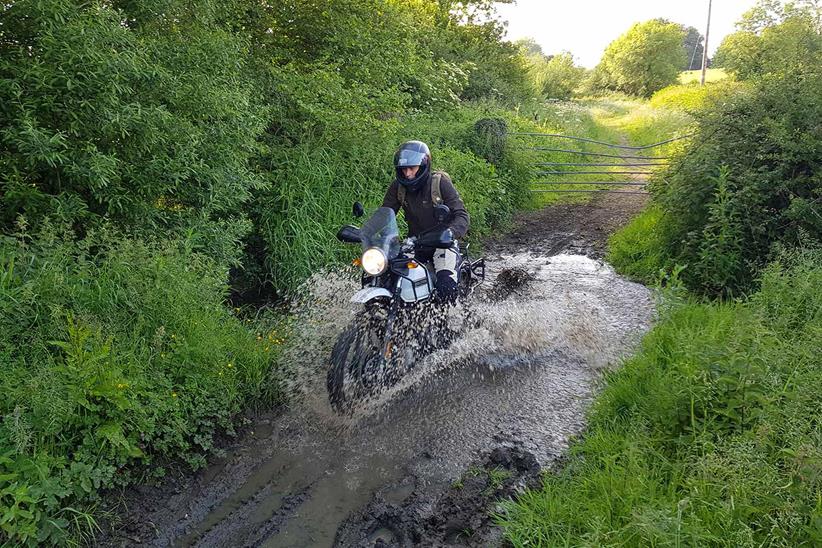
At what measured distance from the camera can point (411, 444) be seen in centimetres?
433

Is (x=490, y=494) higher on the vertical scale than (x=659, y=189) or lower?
lower

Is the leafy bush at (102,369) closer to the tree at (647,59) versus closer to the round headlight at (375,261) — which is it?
the round headlight at (375,261)

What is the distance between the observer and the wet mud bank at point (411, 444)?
344cm

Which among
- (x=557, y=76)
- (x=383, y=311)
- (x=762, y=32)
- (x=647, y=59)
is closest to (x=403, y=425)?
(x=383, y=311)

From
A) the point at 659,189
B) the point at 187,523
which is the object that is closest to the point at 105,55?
the point at 187,523

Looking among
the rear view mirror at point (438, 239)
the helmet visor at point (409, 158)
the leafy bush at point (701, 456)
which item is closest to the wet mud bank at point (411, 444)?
the leafy bush at point (701, 456)

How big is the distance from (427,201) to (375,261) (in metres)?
1.29

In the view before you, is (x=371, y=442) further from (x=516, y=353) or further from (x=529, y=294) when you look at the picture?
(x=529, y=294)

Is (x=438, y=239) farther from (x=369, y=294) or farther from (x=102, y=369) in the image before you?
(x=102, y=369)

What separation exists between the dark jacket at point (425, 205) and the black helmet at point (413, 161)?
177 millimetres

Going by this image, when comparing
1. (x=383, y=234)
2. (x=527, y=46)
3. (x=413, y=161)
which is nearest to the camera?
(x=383, y=234)

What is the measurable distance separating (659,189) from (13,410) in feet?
28.5

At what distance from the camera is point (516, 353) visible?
600 centimetres

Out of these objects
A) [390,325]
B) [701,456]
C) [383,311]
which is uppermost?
[383,311]
